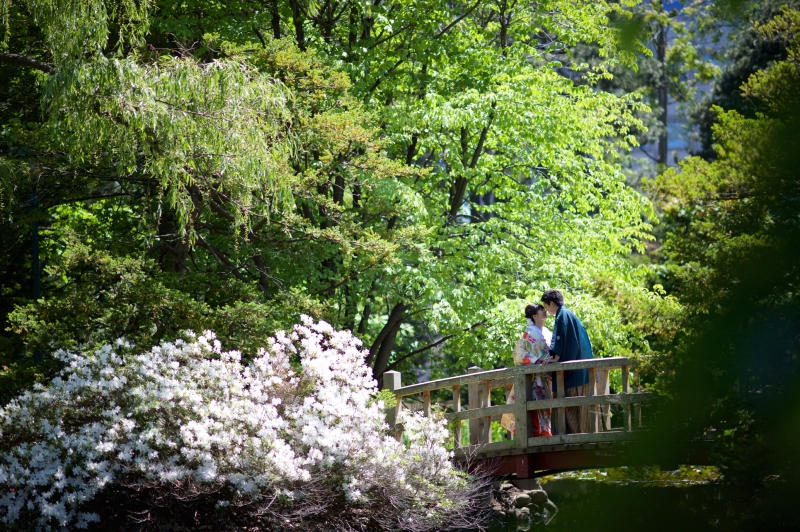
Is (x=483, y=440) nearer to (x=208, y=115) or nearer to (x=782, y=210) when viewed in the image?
(x=208, y=115)

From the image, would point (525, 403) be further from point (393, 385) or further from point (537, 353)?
point (393, 385)

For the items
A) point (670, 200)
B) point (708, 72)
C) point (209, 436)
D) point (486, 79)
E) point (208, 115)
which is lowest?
point (209, 436)

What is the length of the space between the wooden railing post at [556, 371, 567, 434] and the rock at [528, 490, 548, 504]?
98 cm

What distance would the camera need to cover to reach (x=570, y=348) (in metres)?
8.84

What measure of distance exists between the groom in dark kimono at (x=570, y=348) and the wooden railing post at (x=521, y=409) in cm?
40

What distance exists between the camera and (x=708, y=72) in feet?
6.77

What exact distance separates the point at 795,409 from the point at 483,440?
9058 mm

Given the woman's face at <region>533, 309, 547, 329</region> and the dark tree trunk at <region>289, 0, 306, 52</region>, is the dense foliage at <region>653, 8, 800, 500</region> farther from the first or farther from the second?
the dark tree trunk at <region>289, 0, 306, 52</region>

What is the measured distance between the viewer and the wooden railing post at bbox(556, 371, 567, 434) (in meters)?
8.83

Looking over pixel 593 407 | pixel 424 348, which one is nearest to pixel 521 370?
pixel 593 407

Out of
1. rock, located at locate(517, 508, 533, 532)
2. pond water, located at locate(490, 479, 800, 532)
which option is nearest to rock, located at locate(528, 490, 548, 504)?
rock, located at locate(517, 508, 533, 532)

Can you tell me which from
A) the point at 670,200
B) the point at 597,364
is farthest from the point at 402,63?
the point at 670,200

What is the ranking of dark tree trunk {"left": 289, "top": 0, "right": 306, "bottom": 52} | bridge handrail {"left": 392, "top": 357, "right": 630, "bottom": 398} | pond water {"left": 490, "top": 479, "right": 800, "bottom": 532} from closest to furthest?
pond water {"left": 490, "top": 479, "right": 800, "bottom": 532}, bridge handrail {"left": 392, "top": 357, "right": 630, "bottom": 398}, dark tree trunk {"left": 289, "top": 0, "right": 306, "bottom": 52}

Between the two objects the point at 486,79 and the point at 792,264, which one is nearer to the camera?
the point at 792,264
